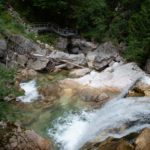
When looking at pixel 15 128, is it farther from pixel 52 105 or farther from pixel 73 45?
pixel 73 45

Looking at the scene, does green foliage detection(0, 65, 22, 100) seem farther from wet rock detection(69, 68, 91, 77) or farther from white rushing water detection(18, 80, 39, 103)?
wet rock detection(69, 68, 91, 77)

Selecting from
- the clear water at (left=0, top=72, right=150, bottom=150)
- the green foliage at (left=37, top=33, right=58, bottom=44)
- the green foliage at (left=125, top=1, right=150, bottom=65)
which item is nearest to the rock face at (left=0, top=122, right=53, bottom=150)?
the clear water at (left=0, top=72, right=150, bottom=150)

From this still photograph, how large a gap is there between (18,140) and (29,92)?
8.70 m

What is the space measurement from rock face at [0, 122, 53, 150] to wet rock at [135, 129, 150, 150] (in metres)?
4.26

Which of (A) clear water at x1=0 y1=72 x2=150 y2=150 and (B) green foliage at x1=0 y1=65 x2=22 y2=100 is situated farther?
(A) clear water at x1=0 y1=72 x2=150 y2=150

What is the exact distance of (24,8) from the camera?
35125 millimetres

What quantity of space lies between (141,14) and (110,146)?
1638cm

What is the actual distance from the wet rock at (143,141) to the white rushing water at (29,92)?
9679 millimetres

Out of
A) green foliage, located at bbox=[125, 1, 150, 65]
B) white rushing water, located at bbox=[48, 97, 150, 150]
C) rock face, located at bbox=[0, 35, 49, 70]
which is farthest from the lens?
rock face, located at bbox=[0, 35, 49, 70]

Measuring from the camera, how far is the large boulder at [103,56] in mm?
29109

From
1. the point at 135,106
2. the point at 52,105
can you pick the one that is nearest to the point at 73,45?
the point at 52,105

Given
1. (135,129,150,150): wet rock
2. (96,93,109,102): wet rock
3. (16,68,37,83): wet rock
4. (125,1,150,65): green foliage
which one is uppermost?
(125,1,150,65): green foliage

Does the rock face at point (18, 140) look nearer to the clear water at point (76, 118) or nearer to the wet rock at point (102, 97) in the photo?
the clear water at point (76, 118)

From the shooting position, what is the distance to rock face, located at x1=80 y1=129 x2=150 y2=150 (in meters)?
Answer: 13.3
